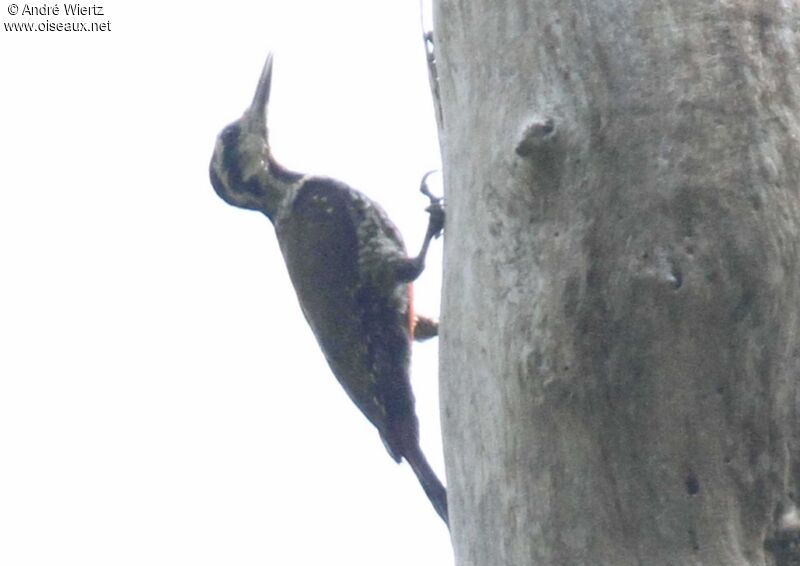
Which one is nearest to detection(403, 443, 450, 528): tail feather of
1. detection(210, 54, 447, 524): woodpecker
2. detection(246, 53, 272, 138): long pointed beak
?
detection(210, 54, 447, 524): woodpecker

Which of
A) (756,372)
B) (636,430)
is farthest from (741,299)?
(636,430)

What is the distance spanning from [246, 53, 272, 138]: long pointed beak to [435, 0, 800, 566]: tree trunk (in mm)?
2492

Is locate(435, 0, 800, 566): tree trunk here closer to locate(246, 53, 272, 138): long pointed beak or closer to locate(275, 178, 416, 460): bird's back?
locate(275, 178, 416, 460): bird's back

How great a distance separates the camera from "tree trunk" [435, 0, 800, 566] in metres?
2.42

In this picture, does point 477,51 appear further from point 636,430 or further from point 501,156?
point 636,430

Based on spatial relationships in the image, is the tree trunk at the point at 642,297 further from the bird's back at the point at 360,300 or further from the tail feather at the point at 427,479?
the bird's back at the point at 360,300

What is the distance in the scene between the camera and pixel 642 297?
8.01 ft

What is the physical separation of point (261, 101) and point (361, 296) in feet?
3.72

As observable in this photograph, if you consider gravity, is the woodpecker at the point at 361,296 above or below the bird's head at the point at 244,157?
below

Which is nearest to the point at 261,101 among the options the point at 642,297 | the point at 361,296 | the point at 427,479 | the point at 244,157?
the point at 244,157

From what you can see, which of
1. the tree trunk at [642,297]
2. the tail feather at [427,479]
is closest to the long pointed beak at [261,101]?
the tail feather at [427,479]

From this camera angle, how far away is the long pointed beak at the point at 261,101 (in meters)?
5.00

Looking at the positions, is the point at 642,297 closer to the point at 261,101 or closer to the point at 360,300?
the point at 360,300

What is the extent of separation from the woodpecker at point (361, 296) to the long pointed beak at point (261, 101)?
460 mm
